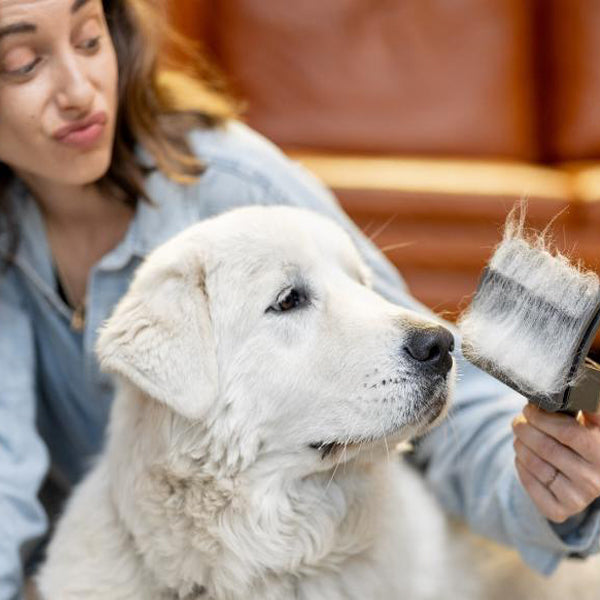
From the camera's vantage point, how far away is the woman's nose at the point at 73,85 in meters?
1.54

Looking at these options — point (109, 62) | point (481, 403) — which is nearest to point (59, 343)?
point (109, 62)

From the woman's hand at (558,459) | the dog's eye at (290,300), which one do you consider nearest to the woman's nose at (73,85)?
the dog's eye at (290,300)

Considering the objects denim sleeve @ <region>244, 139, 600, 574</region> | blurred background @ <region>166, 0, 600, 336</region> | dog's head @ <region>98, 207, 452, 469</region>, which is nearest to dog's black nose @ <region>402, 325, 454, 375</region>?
dog's head @ <region>98, 207, 452, 469</region>

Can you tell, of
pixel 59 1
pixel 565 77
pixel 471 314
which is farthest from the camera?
pixel 565 77

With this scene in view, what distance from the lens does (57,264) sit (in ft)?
6.22

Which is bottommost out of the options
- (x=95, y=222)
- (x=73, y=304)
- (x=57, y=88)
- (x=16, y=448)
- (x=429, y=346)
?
(x=16, y=448)

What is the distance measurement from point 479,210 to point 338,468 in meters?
1.55

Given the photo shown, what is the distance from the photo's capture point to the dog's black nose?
126 centimetres

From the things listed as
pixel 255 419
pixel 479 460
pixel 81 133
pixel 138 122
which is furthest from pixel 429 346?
pixel 138 122

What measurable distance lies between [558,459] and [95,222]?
3.63ft

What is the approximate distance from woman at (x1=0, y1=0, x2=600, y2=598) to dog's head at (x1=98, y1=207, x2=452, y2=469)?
34 centimetres

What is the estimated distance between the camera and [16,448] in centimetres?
175

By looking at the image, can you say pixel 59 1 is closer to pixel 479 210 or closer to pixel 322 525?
pixel 322 525

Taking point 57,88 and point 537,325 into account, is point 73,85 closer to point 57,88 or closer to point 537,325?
point 57,88
